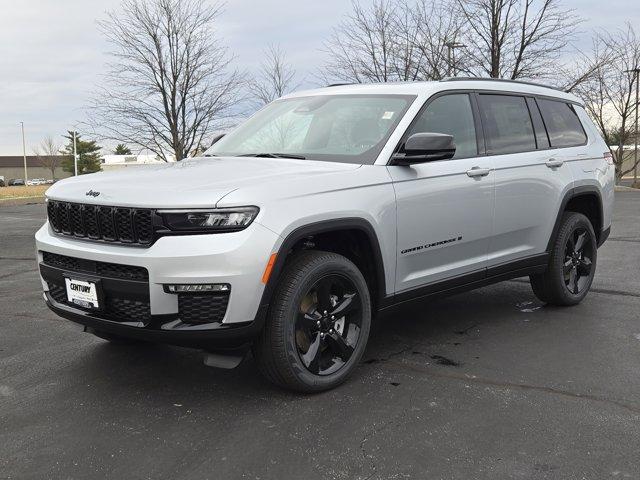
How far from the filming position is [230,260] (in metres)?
3.13

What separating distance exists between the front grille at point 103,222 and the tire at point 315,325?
0.76m

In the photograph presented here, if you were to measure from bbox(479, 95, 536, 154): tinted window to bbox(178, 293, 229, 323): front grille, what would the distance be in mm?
2495

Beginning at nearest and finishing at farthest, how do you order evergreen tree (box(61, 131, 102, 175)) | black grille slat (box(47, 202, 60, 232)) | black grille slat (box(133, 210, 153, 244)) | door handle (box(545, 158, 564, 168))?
black grille slat (box(133, 210, 153, 244)) < black grille slat (box(47, 202, 60, 232)) < door handle (box(545, 158, 564, 168)) < evergreen tree (box(61, 131, 102, 175))

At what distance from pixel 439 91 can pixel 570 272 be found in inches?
88.6

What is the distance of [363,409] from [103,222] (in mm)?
1712

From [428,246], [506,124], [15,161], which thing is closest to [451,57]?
[506,124]

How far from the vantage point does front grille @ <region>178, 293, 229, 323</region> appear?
3.19 meters

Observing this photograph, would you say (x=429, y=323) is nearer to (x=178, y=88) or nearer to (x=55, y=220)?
(x=55, y=220)

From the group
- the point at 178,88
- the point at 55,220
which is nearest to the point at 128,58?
the point at 178,88

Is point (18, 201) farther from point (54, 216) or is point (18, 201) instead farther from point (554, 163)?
point (554, 163)

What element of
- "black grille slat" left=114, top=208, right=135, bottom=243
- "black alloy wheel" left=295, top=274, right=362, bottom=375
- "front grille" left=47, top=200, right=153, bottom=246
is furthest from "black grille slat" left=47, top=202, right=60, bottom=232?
"black alloy wheel" left=295, top=274, right=362, bottom=375

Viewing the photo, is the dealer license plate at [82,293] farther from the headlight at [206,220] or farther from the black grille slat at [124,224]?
the headlight at [206,220]

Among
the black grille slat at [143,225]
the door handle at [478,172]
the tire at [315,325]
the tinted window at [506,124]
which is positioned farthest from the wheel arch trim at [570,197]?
the black grille slat at [143,225]

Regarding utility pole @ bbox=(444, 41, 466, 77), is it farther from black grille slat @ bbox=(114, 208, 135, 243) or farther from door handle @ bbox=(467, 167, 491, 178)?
black grille slat @ bbox=(114, 208, 135, 243)
